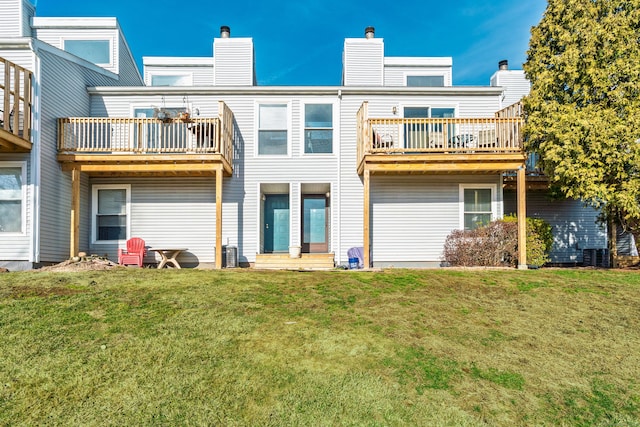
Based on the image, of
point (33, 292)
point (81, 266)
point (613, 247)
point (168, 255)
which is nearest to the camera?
point (33, 292)

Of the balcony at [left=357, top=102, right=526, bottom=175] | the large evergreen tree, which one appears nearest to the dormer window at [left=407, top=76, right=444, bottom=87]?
the balcony at [left=357, top=102, right=526, bottom=175]

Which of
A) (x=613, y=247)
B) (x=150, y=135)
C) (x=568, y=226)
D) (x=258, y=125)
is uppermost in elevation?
(x=258, y=125)

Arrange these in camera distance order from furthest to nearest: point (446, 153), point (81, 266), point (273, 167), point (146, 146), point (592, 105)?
point (273, 167) < point (146, 146) < point (446, 153) < point (592, 105) < point (81, 266)

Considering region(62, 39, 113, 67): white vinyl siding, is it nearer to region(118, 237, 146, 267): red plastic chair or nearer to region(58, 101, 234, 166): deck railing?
region(58, 101, 234, 166): deck railing

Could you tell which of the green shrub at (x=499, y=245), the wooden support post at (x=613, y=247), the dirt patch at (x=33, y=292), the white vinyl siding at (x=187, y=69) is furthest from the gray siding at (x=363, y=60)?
the dirt patch at (x=33, y=292)

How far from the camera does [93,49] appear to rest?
45.6ft

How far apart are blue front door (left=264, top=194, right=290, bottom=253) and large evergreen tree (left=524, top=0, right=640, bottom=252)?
6894 mm

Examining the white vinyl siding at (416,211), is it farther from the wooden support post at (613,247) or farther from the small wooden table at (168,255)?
the small wooden table at (168,255)

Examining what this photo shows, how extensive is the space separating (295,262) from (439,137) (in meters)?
5.07

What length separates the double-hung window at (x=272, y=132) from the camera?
1162 cm

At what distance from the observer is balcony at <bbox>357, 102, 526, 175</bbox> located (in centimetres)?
1009

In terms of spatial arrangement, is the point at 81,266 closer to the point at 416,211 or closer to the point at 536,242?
the point at 416,211

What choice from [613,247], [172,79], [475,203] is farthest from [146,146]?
[613,247]

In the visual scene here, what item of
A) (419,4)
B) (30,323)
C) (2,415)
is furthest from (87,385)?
(419,4)
